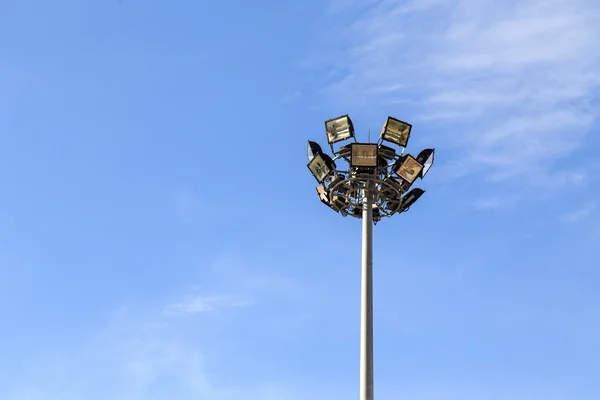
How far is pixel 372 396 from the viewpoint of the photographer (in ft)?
148

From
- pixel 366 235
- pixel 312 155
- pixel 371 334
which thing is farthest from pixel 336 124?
pixel 371 334

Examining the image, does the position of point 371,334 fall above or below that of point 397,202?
below

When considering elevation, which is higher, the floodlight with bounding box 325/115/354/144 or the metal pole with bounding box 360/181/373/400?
the floodlight with bounding box 325/115/354/144

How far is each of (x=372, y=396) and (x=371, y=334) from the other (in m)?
2.79

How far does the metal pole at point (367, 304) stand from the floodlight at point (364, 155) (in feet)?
3.34

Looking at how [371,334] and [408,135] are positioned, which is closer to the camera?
[371,334]

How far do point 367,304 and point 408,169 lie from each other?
22.3ft

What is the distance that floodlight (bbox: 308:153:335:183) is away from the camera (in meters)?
50.6

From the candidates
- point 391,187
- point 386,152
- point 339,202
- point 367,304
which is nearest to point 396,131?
point 386,152

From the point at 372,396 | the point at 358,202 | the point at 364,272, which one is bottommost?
the point at 372,396

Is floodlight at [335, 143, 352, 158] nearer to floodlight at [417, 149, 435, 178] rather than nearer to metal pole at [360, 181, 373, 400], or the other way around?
→ metal pole at [360, 181, 373, 400]

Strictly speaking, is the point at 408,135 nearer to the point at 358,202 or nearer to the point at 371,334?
the point at 358,202

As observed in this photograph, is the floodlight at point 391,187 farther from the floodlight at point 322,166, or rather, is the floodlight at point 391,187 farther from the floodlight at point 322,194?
the floodlight at point 322,194

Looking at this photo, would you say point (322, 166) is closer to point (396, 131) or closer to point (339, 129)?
point (339, 129)
